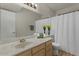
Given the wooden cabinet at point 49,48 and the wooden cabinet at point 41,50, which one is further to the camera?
the wooden cabinet at point 49,48

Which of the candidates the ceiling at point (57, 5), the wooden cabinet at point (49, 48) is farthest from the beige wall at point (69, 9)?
the wooden cabinet at point (49, 48)

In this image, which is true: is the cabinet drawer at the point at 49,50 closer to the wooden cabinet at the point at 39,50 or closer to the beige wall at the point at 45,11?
the wooden cabinet at the point at 39,50

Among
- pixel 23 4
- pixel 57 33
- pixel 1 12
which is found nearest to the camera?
pixel 1 12

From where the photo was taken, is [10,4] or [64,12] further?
[64,12]

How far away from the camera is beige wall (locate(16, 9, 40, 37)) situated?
4.62ft

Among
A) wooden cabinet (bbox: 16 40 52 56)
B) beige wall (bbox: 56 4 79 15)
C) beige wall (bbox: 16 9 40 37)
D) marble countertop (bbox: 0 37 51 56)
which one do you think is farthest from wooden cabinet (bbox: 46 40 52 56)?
beige wall (bbox: 56 4 79 15)

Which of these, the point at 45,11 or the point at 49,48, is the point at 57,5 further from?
the point at 49,48

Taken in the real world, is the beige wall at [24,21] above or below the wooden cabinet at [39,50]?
above

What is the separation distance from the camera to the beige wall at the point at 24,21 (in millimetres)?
1408

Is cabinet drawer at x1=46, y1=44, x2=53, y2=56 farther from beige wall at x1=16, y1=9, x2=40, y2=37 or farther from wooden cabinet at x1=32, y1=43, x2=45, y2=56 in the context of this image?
beige wall at x1=16, y1=9, x2=40, y2=37

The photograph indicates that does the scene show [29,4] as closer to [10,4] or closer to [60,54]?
[10,4]

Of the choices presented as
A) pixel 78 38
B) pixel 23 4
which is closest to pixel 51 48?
pixel 78 38

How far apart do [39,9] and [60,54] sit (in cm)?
74

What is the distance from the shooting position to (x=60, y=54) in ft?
4.77
